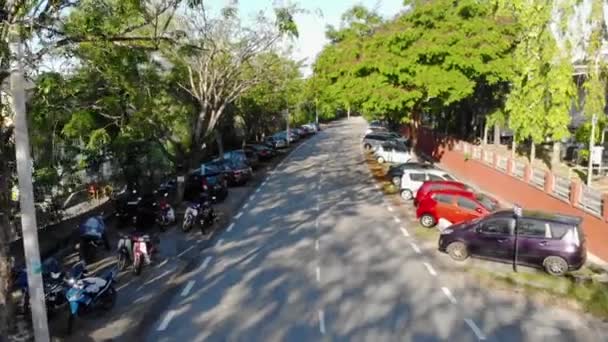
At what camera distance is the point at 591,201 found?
17.5 meters

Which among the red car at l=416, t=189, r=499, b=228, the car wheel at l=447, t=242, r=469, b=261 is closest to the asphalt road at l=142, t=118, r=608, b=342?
the car wheel at l=447, t=242, r=469, b=261

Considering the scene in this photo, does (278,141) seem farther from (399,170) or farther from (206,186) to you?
(206,186)

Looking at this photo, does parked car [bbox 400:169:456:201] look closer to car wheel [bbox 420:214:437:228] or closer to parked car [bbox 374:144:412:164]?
car wheel [bbox 420:214:437:228]

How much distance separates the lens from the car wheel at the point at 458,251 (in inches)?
648

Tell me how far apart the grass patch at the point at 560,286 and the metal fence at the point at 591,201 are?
2.07 m

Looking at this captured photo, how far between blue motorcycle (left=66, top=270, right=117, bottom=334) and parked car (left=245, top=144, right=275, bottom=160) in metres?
27.7

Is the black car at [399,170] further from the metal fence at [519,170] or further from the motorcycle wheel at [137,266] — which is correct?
the motorcycle wheel at [137,266]

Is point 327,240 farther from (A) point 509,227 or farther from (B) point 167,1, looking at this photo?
(B) point 167,1

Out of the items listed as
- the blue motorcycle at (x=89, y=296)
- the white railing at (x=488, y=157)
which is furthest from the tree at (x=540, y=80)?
the blue motorcycle at (x=89, y=296)

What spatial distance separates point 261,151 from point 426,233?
23.3 m

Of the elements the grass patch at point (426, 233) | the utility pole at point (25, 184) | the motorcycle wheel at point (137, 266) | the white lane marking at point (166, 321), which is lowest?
the grass patch at point (426, 233)

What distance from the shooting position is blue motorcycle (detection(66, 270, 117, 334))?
36.9ft

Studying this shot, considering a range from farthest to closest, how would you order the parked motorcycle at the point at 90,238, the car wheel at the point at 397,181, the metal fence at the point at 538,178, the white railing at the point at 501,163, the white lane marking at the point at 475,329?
the car wheel at the point at 397,181 → the white railing at the point at 501,163 → the metal fence at the point at 538,178 → the parked motorcycle at the point at 90,238 → the white lane marking at the point at 475,329


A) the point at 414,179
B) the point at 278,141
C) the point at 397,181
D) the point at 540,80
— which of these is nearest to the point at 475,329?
the point at 414,179
